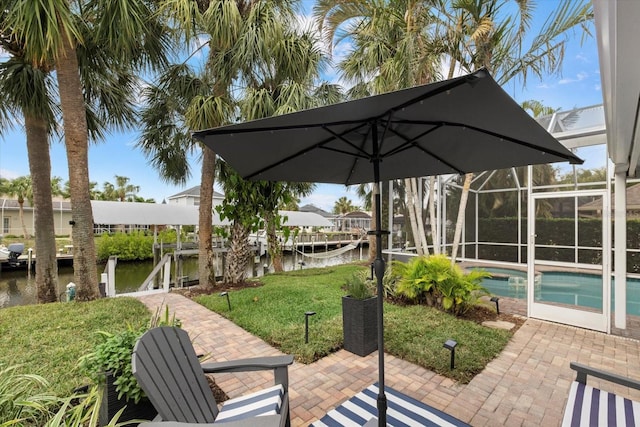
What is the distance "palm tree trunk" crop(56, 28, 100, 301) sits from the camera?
495 cm

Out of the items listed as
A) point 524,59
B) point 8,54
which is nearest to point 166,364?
point 524,59

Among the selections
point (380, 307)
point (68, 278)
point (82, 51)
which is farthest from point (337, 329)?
point (68, 278)

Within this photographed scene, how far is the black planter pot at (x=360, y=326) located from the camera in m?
3.51

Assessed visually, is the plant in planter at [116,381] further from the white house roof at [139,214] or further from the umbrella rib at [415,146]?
the white house roof at [139,214]

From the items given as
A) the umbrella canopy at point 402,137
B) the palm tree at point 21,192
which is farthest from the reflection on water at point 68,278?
the palm tree at point 21,192

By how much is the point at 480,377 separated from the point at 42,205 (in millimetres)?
7826

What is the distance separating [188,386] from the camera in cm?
186

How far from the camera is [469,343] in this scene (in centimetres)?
367

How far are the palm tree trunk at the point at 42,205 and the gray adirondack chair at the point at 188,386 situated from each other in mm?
5934

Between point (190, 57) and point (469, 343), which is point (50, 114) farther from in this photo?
point (469, 343)

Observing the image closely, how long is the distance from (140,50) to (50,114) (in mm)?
2193

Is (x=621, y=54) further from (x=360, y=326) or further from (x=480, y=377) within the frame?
(x=360, y=326)

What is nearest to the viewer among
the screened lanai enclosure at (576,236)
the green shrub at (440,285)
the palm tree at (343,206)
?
the screened lanai enclosure at (576,236)

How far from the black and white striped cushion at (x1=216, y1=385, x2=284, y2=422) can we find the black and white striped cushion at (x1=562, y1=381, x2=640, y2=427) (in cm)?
172
